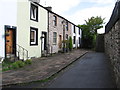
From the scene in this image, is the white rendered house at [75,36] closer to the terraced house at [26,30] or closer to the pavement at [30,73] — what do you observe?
the terraced house at [26,30]

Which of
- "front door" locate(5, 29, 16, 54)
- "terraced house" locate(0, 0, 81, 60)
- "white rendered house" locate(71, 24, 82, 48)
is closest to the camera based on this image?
"terraced house" locate(0, 0, 81, 60)

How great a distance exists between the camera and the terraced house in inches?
465

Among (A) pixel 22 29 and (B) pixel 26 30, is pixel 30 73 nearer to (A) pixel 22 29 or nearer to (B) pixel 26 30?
(A) pixel 22 29

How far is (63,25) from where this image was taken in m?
25.0

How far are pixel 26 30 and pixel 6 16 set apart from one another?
2.80m

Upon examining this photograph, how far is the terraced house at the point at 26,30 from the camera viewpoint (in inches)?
465

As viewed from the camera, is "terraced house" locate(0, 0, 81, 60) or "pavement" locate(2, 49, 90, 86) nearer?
"pavement" locate(2, 49, 90, 86)

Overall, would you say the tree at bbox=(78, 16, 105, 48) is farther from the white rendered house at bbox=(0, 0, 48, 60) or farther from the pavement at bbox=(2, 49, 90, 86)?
the pavement at bbox=(2, 49, 90, 86)

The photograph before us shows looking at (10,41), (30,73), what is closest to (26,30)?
(10,41)

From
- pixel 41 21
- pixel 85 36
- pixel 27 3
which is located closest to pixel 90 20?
pixel 85 36

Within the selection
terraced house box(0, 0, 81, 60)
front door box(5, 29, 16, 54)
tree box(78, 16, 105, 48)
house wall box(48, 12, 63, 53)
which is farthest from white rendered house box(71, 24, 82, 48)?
front door box(5, 29, 16, 54)

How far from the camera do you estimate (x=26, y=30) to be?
560 inches

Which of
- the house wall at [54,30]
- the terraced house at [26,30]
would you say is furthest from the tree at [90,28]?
the terraced house at [26,30]

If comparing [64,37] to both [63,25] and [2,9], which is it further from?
[2,9]
